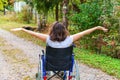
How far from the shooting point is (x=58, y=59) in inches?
201

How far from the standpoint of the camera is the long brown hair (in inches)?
194

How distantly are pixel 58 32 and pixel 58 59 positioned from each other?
0.50 m

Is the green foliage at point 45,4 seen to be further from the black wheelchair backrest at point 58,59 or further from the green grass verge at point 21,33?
the black wheelchair backrest at point 58,59

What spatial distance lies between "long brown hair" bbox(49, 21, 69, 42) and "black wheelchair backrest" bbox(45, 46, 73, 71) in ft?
0.63

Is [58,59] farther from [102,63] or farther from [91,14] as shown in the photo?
[91,14]

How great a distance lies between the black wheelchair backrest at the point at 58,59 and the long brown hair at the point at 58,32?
0.63 feet

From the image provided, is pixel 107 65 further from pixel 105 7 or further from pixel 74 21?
pixel 74 21

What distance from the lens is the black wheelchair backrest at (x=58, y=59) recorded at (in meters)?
5.07

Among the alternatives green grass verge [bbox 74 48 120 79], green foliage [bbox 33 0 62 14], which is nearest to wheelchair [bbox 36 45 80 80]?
green grass verge [bbox 74 48 120 79]

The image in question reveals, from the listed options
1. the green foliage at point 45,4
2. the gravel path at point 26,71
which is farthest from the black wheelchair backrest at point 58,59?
the green foliage at point 45,4

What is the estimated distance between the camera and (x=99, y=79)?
7203 mm

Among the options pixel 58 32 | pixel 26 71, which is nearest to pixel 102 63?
pixel 26 71

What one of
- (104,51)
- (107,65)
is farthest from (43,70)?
(104,51)

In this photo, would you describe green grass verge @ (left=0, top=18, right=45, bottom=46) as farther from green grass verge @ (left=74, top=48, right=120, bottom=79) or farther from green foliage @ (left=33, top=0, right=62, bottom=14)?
green grass verge @ (left=74, top=48, right=120, bottom=79)
